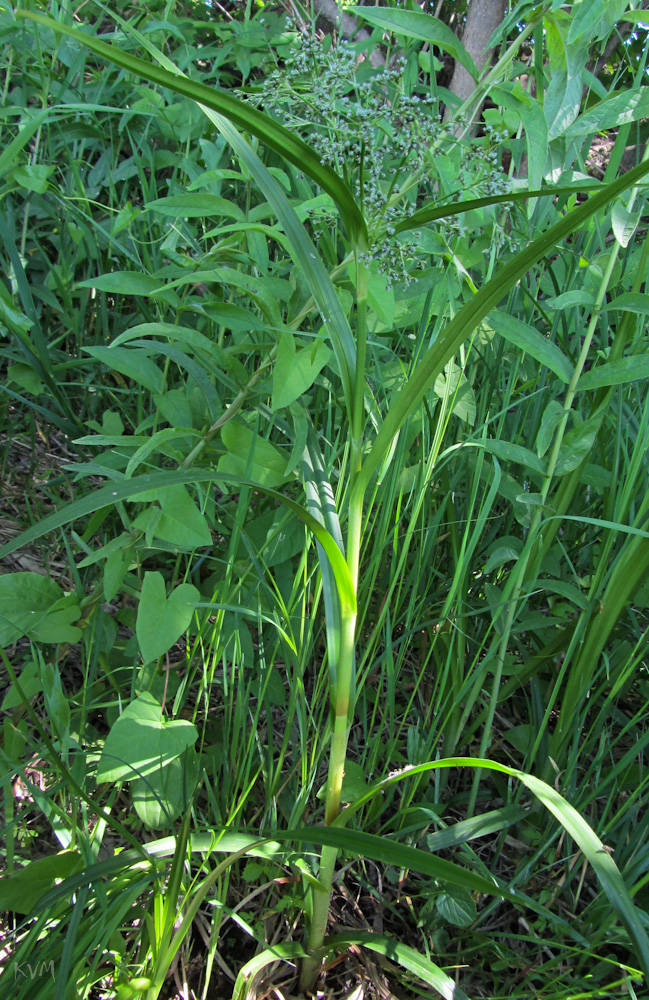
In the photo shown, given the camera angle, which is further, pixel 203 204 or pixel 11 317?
pixel 11 317

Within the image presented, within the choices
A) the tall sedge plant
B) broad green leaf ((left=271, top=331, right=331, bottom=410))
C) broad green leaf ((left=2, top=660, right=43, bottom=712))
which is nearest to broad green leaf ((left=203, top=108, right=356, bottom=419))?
the tall sedge plant

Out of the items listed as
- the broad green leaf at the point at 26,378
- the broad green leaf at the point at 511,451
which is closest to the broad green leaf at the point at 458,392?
the broad green leaf at the point at 511,451

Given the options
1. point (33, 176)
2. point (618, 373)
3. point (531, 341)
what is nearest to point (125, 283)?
point (33, 176)

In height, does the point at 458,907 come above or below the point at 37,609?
below

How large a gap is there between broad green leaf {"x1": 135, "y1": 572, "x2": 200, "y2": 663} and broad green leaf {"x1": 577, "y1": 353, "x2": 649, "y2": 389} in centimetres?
61

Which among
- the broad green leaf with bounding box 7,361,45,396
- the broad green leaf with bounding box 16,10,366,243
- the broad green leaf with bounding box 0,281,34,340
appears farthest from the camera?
the broad green leaf with bounding box 7,361,45,396

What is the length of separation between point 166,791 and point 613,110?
3.38 ft

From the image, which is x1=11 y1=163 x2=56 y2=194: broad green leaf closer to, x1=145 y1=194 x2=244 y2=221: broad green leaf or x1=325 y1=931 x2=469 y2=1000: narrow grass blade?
x1=145 y1=194 x2=244 y2=221: broad green leaf

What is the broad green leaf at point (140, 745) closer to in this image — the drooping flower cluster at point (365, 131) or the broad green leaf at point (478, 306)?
the broad green leaf at point (478, 306)

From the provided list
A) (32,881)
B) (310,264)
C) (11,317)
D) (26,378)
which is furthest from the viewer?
(26,378)

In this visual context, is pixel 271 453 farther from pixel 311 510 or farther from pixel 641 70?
pixel 641 70

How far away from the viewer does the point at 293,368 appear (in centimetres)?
89

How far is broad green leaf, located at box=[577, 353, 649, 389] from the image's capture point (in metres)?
0.91

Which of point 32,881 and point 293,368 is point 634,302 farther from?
point 32,881
